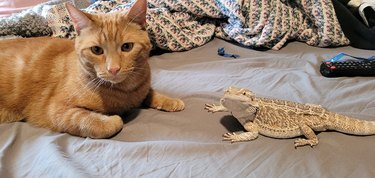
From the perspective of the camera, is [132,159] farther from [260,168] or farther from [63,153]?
[260,168]

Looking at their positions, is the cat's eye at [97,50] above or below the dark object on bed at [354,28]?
above

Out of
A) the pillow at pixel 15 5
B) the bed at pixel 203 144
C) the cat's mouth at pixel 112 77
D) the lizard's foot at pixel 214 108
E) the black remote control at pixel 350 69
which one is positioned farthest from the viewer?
the pillow at pixel 15 5

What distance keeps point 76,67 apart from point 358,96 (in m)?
0.93

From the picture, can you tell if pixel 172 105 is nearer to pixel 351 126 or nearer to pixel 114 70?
pixel 114 70

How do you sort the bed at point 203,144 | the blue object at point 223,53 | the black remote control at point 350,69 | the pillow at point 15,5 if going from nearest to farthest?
the bed at point 203,144
the black remote control at point 350,69
the blue object at point 223,53
the pillow at point 15,5

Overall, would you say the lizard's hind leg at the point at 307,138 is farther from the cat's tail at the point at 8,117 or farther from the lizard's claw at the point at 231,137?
the cat's tail at the point at 8,117

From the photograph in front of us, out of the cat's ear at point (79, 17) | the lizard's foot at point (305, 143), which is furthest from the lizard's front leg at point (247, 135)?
the cat's ear at point (79, 17)

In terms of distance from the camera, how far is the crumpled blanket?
1.53 m

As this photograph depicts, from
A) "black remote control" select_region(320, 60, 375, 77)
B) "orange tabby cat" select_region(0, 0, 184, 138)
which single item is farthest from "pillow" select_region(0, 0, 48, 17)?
"black remote control" select_region(320, 60, 375, 77)

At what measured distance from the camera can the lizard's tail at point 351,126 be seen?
0.90 metres

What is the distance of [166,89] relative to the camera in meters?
1.27

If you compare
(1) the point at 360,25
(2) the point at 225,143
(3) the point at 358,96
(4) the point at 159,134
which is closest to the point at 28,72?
(4) the point at 159,134

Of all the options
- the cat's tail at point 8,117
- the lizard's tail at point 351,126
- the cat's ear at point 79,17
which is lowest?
the cat's tail at point 8,117

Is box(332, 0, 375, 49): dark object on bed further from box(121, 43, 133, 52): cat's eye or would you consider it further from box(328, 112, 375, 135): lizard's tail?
box(121, 43, 133, 52): cat's eye
